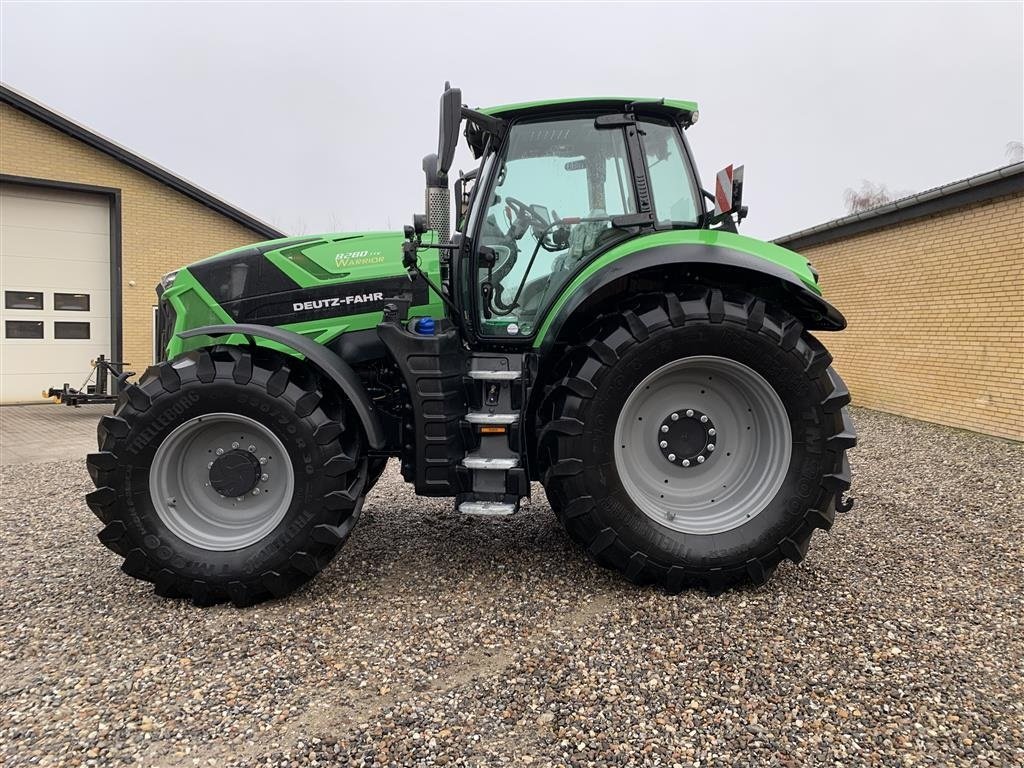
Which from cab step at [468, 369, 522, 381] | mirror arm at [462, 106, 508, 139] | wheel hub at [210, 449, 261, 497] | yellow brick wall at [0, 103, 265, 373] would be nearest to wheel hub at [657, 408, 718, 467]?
cab step at [468, 369, 522, 381]

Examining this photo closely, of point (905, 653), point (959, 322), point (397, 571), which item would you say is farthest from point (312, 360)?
point (959, 322)

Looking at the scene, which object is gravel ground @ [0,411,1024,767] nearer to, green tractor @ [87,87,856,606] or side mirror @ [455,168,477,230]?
green tractor @ [87,87,856,606]

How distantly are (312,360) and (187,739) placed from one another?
159cm

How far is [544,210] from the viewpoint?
3.45m

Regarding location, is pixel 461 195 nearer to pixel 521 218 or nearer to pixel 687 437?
pixel 521 218

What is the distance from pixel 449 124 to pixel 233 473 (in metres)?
1.91

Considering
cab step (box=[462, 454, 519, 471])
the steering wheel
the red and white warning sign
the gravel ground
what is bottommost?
the gravel ground

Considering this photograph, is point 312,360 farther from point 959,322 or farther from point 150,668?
point 959,322

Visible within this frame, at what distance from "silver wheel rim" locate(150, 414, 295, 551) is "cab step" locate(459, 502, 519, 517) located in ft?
2.68

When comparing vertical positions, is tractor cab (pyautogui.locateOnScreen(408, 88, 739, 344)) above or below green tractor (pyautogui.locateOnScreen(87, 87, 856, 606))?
above

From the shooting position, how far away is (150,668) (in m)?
2.46

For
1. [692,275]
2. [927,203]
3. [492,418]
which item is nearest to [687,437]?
[692,275]

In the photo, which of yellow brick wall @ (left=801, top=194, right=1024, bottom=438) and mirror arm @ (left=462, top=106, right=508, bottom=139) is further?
yellow brick wall @ (left=801, top=194, right=1024, bottom=438)

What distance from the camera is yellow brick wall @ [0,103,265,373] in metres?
11.1
